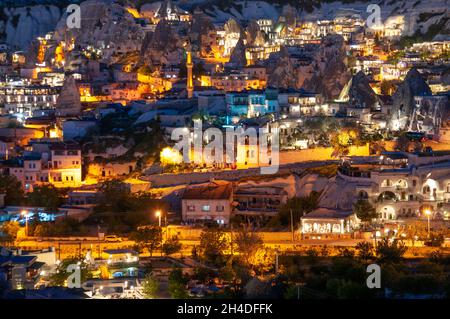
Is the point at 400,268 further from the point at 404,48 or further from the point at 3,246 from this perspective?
the point at 404,48

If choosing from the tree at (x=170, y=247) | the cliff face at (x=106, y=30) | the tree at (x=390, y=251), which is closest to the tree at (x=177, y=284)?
the tree at (x=170, y=247)

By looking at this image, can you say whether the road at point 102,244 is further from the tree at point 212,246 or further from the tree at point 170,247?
the tree at point 212,246

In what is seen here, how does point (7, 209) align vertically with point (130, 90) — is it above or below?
below

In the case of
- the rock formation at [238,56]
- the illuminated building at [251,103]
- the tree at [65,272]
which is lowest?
the tree at [65,272]

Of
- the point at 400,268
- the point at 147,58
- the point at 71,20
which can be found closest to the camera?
the point at 400,268

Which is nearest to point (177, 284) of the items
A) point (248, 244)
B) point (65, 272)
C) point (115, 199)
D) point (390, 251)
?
point (65, 272)

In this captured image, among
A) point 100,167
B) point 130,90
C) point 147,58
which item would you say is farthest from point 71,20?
point 100,167
